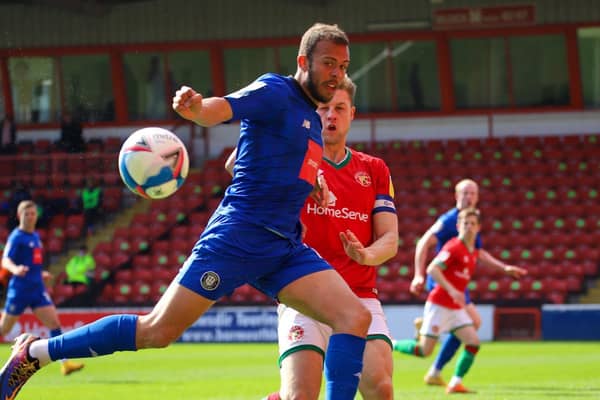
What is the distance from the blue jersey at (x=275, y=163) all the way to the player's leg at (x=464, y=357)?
5842 mm

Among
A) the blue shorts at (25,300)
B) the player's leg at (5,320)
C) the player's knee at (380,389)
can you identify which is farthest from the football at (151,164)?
the player's leg at (5,320)

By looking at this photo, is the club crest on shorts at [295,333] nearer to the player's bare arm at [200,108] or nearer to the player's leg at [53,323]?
the player's bare arm at [200,108]

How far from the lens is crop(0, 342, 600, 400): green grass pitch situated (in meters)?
10.9

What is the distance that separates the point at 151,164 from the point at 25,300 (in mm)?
9080

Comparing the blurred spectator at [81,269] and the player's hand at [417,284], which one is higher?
the player's hand at [417,284]

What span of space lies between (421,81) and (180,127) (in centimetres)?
640

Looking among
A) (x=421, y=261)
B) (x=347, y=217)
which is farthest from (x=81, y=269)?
(x=347, y=217)

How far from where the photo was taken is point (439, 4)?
26.8 metres

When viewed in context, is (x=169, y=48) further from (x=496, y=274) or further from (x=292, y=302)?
(x=292, y=302)

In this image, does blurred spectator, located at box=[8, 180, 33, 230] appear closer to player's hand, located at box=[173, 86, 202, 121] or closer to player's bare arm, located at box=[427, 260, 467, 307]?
player's bare arm, located at box=[427, 260, 467, 307]

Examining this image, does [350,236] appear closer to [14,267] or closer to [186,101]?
[186,101]

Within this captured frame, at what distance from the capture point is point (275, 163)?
18.6ft

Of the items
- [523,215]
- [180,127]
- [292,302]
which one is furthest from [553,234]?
[292,302]

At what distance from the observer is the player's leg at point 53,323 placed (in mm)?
13500
